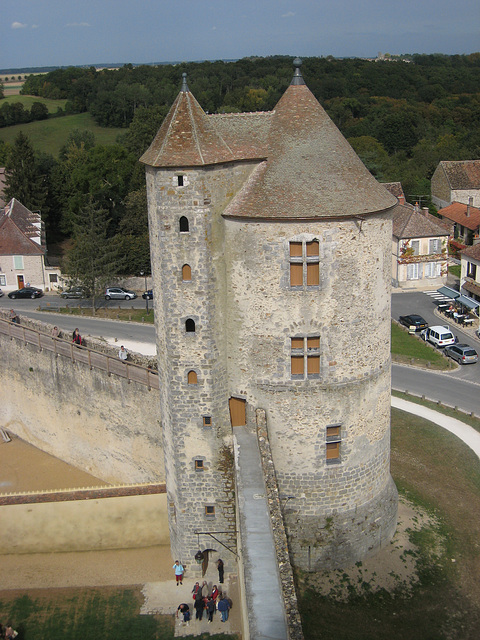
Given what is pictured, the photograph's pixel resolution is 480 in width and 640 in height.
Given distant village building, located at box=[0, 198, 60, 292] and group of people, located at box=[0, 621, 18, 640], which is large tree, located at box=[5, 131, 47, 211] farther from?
group of people, located at box=[0, 621, 18, 640]

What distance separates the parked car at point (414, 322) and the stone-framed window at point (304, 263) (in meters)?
30.5

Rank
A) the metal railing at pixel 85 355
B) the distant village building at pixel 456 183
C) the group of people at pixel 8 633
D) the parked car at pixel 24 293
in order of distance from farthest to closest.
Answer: the distant village building at pixel 456 183 < the parked car at pixel 24 293 < the metal railing at pixel 85 355 < the group of people at pixel 8 633

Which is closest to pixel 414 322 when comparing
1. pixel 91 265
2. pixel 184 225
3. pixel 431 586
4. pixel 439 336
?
pixel 439 336

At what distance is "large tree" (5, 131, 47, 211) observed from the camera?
7606 cm

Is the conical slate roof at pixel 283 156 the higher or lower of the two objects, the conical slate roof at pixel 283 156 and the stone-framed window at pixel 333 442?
the higher

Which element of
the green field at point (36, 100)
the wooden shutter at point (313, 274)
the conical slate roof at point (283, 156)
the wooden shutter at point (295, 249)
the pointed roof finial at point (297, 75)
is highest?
the green field at point (36, 100)

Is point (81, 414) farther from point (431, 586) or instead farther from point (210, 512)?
point (431, 586)

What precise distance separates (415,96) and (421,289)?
93.1 meters

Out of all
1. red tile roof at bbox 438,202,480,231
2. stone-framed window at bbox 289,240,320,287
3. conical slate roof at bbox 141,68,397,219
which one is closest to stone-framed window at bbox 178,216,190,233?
conical slate roof at bbox 141,68,397,219

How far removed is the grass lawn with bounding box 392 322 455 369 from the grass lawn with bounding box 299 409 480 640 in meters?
12.8

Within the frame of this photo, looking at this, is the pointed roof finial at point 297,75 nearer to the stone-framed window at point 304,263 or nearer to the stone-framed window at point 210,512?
the stone-framed window at point 304,263

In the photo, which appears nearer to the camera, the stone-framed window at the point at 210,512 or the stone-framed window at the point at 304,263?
the stone-framed window at the point at 304,263

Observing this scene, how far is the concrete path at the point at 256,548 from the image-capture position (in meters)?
16.9

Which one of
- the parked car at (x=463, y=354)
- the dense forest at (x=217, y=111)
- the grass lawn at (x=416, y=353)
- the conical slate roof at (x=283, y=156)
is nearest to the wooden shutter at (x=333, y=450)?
the conical slate roof at (x=283, y=156)
